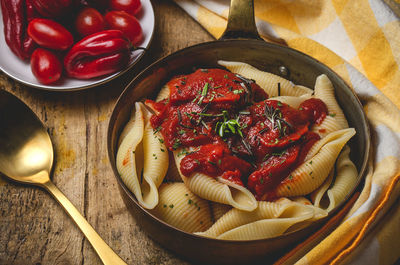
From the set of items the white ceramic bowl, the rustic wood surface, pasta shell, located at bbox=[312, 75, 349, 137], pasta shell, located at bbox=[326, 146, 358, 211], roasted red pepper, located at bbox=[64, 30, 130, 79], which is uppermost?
pasta shell, located at bbox=[312, 75, 349, 137]

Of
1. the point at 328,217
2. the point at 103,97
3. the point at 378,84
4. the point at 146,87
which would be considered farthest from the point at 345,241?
the point at 103,97

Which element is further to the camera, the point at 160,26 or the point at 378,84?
the point at 160,26

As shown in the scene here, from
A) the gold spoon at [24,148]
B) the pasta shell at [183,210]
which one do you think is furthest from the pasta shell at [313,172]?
the gold spoon at [24,148]

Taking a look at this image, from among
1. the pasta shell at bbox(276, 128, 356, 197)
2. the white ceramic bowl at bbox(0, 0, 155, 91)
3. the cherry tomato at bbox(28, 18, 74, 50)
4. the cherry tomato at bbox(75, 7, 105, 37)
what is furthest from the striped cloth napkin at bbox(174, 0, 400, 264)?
the cherry tomato at bbox(28, 18, 74, 50)

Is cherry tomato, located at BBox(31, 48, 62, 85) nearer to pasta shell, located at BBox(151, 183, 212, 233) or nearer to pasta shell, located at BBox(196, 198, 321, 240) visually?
pasta shell, located at BBox(151, 183, 212, 233)

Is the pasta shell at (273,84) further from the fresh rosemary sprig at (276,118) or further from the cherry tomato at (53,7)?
the cherry tomato at (53,7)

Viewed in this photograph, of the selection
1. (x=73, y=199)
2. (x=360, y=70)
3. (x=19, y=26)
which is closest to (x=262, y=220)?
(x=73, y=199)

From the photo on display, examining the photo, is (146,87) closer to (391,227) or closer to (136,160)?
(136,160)
